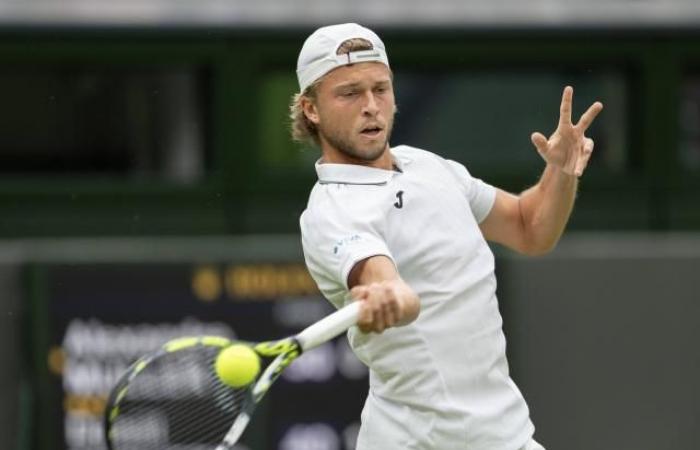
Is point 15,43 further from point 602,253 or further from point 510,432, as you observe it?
point 510,432

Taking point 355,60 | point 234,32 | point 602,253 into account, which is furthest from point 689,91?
point 355,60

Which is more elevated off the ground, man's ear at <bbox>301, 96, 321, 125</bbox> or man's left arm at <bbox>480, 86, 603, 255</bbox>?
man's ear at <bbox>301, 96, 321, 125</bbox>

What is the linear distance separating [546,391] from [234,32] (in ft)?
7.61

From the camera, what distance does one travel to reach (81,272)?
768 cm

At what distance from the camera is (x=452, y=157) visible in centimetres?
839

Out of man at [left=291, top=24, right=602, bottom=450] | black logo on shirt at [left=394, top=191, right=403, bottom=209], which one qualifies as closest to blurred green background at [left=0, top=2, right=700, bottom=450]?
man at [left=291, top=24, right=602, bottom=450]

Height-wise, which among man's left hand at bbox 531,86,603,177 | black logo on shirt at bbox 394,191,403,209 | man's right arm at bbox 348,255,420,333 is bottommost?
man's right arm at bbox 348,255,420,333

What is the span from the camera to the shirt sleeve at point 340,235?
3.91 m

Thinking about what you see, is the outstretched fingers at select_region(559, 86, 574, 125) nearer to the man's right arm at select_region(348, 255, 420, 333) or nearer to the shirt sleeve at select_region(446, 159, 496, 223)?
the shirt sleeve at select_region(446, 159, 496, 223)

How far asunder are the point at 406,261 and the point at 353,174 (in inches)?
10.0

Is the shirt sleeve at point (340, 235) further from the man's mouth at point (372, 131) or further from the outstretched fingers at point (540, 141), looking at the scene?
the outstretched fingers at point (540, 141)

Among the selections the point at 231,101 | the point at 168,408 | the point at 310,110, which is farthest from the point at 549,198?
the point at 231,101

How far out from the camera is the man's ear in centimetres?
427

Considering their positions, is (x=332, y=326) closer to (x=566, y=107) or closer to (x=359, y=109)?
(x=359, y=109)
